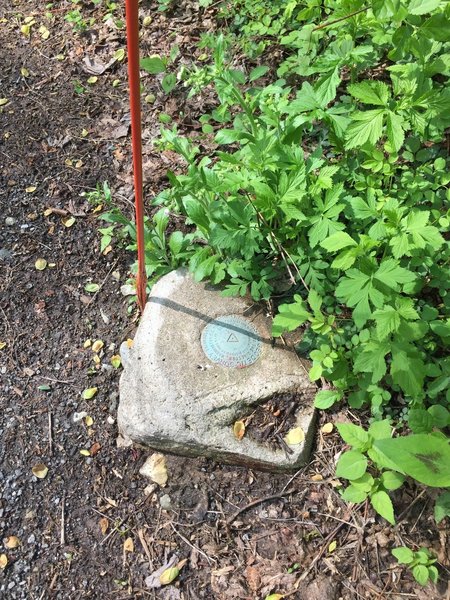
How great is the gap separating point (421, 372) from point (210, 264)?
1.05 metres

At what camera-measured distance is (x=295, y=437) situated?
2.42 meters

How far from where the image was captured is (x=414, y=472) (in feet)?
5.10

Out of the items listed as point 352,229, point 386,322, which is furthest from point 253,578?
point 352,229

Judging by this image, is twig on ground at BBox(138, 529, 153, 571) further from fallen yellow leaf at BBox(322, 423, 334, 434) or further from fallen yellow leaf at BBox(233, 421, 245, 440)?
fallen yellow leaf at BBox(322, 423, 334, 434)

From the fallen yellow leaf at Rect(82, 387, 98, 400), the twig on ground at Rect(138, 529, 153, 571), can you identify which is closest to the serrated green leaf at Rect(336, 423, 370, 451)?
the twig on ground at Rect(138, 529, 153, 571)

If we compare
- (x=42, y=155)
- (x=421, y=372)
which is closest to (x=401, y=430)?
(x=421, y=372)

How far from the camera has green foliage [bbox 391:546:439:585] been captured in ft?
Answer: 6.71

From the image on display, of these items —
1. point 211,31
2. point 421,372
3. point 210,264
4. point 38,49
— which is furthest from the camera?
point 38,49

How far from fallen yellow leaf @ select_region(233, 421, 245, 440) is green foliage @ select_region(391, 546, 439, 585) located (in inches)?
29.0

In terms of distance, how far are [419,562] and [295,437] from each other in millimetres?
660

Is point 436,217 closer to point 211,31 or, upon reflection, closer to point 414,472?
point 414,472

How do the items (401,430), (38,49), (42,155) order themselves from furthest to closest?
1. (38,49)
2. (42,155)
3. (401,430)

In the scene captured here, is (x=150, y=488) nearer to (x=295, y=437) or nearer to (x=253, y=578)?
(x=253, y=578)

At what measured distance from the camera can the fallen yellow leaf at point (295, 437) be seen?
7.92ft
